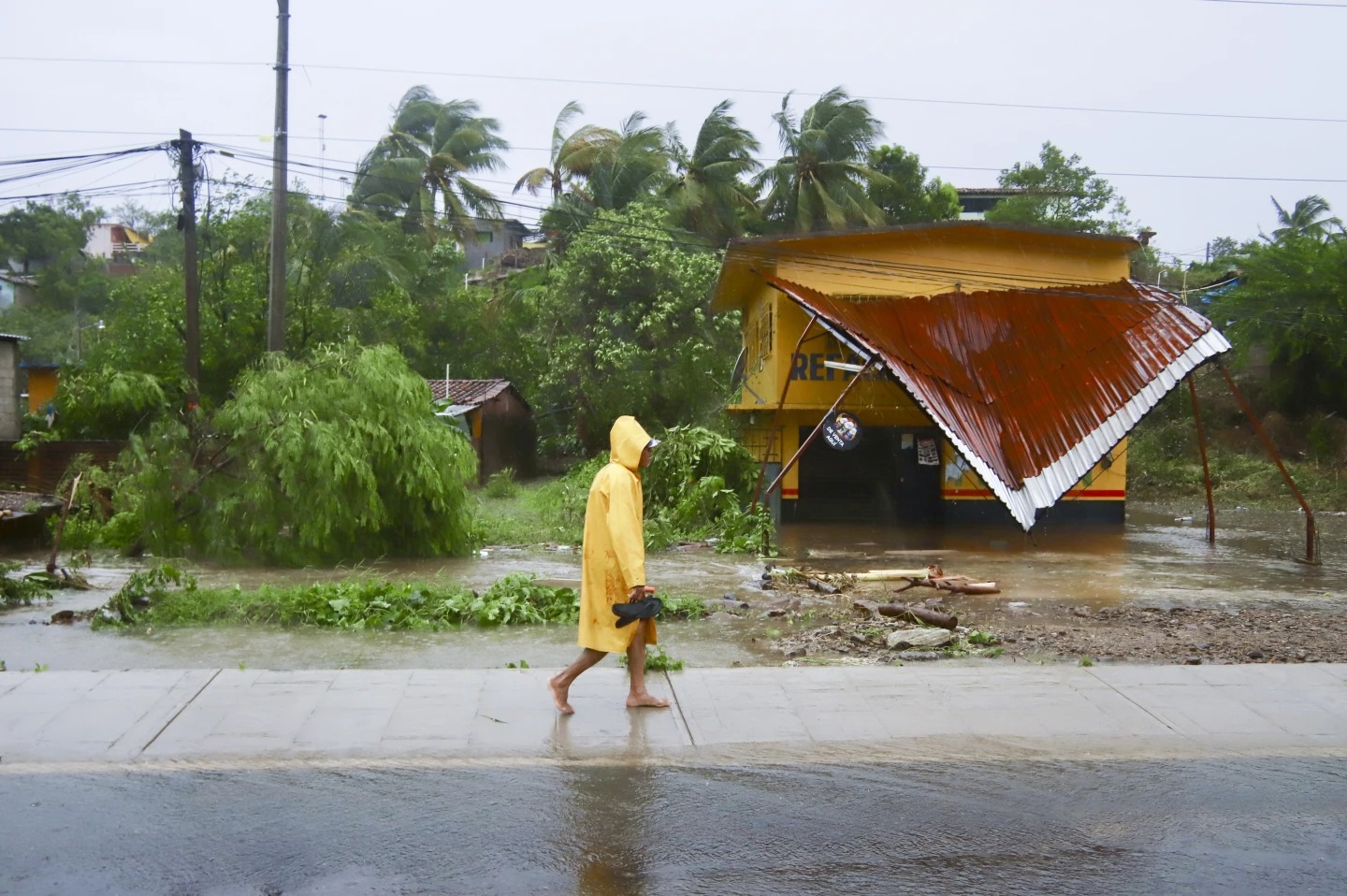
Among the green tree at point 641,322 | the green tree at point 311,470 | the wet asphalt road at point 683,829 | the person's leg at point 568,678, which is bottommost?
the wet asphalt road at point 683,829

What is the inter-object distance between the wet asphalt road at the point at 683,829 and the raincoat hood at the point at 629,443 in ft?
5.80

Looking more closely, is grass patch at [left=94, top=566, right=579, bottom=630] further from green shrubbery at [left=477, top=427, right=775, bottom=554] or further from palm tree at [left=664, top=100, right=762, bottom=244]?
palm tree at [left=664, top=100, right=762, bottom=244]

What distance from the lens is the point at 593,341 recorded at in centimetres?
3303

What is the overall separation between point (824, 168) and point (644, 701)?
32177mm

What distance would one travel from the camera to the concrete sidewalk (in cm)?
652

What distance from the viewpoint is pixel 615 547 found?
6.77 meters

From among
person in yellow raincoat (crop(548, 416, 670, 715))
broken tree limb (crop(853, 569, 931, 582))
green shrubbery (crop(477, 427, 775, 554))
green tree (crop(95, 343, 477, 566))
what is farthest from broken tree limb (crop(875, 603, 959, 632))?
green tree (crop(95, 343, 477, 566))

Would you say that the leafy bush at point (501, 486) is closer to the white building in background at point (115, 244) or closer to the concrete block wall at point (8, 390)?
the concrete block wall at point (8, 390)

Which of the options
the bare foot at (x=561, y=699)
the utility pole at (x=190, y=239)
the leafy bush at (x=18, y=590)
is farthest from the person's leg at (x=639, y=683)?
the utility pole at (x=190, y=239)

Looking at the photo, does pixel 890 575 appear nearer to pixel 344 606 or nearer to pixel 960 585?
pixel 960 585

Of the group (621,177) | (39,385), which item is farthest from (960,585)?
(39,385)

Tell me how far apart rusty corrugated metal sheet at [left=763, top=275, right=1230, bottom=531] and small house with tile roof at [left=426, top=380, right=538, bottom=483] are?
13.7 m

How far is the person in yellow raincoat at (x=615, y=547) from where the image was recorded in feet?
22.2

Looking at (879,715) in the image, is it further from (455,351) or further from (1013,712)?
(455,351)
